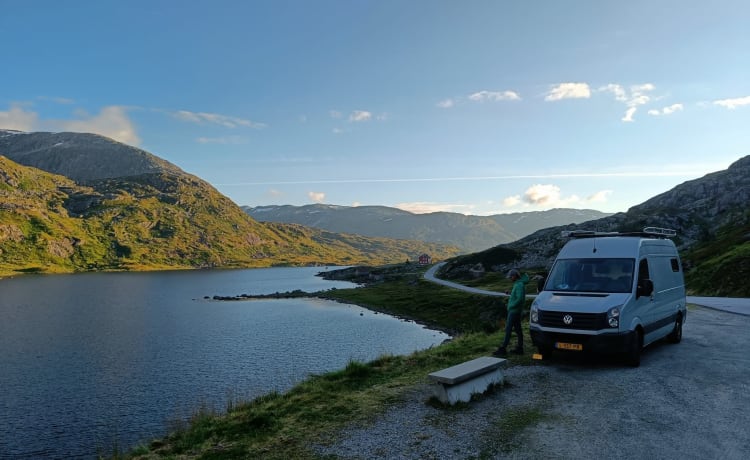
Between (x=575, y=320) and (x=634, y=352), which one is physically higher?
(x=575, y=320)

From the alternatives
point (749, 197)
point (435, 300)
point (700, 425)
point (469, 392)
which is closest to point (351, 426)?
point (469, 392)

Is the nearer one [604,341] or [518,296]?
[604,341]

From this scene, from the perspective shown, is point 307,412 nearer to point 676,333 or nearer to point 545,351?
point 545,351

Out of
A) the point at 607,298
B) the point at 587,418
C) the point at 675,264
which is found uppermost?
the point at 675,264

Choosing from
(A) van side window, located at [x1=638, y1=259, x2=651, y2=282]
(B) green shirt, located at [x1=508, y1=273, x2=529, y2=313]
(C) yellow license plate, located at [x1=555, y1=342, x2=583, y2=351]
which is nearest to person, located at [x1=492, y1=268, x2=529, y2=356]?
(B) green shirt, located at [x1=508, y1=273, x2=529, y2=313]

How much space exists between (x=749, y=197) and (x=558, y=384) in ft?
538

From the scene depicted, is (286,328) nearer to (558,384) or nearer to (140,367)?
(140,367)

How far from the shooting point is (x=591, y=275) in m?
17.0

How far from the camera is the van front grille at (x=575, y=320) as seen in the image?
14828 millimetres

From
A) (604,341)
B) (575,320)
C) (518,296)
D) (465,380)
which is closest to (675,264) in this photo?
(518,296)

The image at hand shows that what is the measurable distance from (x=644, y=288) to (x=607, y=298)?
1706mm

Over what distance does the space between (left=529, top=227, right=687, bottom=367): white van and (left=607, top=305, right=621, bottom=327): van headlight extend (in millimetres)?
30

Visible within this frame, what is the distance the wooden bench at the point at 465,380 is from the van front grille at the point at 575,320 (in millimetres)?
3170

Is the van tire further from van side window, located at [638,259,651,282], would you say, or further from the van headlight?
van side window, located at [638,259,651,282]
